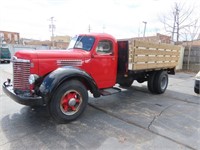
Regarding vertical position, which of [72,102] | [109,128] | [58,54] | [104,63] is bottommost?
[109,128]

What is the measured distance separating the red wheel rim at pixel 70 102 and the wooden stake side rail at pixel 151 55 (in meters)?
1.98

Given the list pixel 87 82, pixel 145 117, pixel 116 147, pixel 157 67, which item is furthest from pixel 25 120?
pixel 157 67

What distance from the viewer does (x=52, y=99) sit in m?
3.48

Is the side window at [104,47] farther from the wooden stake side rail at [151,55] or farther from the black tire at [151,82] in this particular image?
the black tire at [151,82]

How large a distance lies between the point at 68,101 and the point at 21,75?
1137 mm

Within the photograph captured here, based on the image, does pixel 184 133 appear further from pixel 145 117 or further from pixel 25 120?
pixel 25 120

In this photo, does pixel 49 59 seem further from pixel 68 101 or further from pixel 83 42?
pixel 83 42

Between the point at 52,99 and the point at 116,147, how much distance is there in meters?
1.54

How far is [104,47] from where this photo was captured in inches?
187

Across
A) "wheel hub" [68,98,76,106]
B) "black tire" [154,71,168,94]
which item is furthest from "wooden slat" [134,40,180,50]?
"wheel hub" [68,98,76,106]

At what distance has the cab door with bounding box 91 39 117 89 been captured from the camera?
4.53 metres

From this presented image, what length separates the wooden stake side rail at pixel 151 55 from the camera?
5074 millimetres

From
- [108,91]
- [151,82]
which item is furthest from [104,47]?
[151,82]

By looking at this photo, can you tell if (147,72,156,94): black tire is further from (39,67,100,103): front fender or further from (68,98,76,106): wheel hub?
(68,98,76,106): wheel hub
